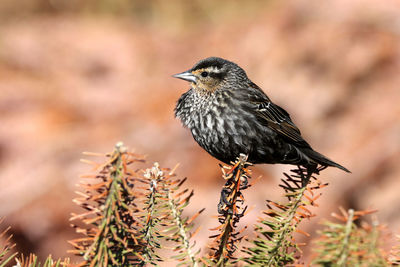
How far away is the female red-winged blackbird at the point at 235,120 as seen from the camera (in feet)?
10.3

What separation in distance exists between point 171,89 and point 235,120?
451 cm

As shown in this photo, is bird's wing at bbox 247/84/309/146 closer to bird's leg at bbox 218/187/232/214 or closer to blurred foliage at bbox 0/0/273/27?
bird's leg at bbox 218/187/232/214

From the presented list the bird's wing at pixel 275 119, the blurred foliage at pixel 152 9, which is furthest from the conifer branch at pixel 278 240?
the blurred foliage at pixel 152 9

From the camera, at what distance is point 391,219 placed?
4.81m

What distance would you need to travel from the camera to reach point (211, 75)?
3467 mm

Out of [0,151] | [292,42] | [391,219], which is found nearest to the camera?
[391,219]

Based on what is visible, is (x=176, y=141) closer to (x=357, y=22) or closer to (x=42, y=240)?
(x=42, y=240)

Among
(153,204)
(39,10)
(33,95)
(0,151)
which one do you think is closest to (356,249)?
(153,204)

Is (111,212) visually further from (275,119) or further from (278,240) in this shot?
(275,119)

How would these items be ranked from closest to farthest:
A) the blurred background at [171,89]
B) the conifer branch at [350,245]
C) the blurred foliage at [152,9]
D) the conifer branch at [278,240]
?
1. the conifer branch at [350,245]
2. the conifer branch at [278,240]
3. the blurred background at [171,89]
4. the blurred foliage at [152,9]

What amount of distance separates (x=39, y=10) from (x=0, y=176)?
14.4 ft

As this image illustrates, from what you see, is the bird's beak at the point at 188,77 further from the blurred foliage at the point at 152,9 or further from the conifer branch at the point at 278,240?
the blurred foliage at the point at 152,9

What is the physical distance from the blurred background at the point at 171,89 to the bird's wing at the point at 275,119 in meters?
1.58

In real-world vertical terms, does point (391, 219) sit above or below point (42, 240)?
above
